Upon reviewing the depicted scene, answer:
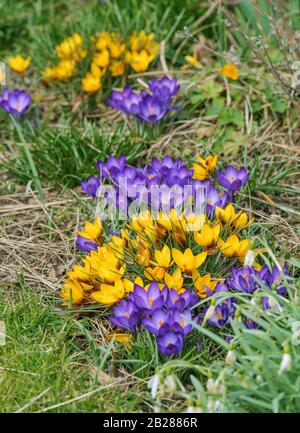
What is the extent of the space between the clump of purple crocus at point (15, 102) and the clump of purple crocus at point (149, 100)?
0.42m

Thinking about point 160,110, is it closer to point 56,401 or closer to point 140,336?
point 140,336

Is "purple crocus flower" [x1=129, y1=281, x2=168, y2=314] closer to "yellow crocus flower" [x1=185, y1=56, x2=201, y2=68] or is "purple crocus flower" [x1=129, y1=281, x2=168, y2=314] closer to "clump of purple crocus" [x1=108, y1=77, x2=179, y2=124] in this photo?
"clump of purple crocus" [x1=108, y1=77, x2=179, y2=124]

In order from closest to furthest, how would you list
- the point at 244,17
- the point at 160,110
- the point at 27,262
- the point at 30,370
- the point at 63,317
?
the point at 30,370 → the point at 63,317 → the point at 27,262 → the point at 160,110 → the point at 244,17

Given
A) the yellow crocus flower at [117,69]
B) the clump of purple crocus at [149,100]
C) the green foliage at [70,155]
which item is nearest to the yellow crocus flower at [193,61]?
the clump of purple crocus at [149,100]

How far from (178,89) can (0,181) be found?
3.15 feet

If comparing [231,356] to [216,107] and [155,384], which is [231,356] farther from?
[216,107]

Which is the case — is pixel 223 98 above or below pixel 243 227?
above

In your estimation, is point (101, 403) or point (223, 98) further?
point (223, 98)

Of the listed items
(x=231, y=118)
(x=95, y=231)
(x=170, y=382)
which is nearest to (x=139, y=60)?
(x=231, y=118)

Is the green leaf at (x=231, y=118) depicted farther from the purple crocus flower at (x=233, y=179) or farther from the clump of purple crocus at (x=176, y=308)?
the clump of purple crocus at (x=176, y=308)

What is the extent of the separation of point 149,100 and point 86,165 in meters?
0.44

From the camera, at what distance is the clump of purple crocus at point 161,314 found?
2.45m

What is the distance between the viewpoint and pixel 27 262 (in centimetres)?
314

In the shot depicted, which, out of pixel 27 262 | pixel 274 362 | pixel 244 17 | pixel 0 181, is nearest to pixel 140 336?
pixel 274 362
